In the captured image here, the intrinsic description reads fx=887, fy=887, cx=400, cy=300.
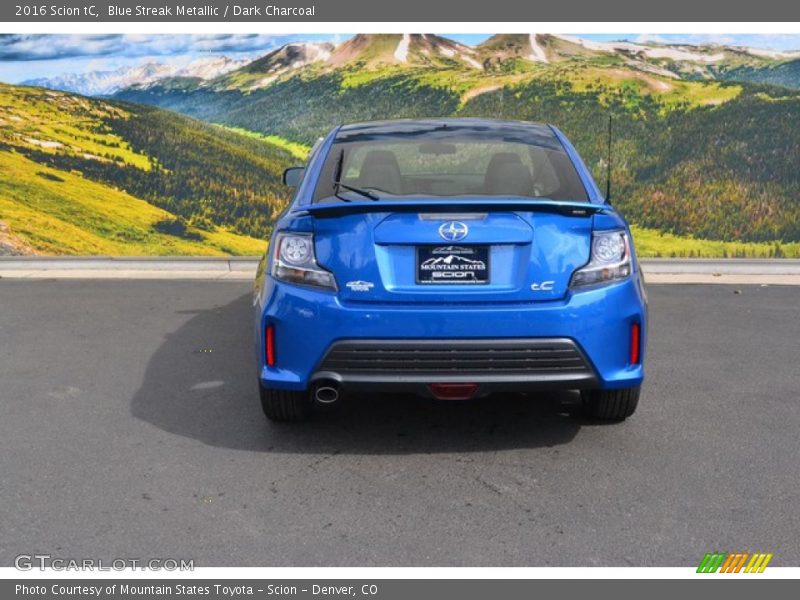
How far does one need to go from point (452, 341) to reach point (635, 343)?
92 centimetres

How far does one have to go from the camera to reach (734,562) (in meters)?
3.26

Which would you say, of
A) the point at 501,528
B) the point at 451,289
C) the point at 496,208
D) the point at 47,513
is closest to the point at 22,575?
the point at 47,513

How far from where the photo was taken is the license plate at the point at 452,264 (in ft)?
13.4

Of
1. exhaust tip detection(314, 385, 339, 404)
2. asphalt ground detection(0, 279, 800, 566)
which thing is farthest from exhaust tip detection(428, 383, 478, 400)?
exhaust tip detection(314, 385, 339, 404)

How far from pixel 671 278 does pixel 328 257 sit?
732 cm

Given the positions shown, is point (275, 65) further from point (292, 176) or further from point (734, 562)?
point (734, 562)

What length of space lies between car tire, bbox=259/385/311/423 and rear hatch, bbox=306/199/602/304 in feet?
2.48

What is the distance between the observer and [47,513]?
3.65m

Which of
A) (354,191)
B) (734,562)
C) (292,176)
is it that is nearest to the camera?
(734,562)

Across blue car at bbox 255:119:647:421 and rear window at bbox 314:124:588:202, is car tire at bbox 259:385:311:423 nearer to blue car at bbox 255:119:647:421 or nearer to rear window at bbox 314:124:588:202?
blue car at bbox 255:119:647:421

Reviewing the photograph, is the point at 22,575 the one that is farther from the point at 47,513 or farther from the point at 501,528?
the point at 501,528

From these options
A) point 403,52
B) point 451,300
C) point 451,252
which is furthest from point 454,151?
point 403,52

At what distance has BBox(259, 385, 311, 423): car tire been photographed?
4.55m

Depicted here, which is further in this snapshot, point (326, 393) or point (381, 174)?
point (381, 174)
